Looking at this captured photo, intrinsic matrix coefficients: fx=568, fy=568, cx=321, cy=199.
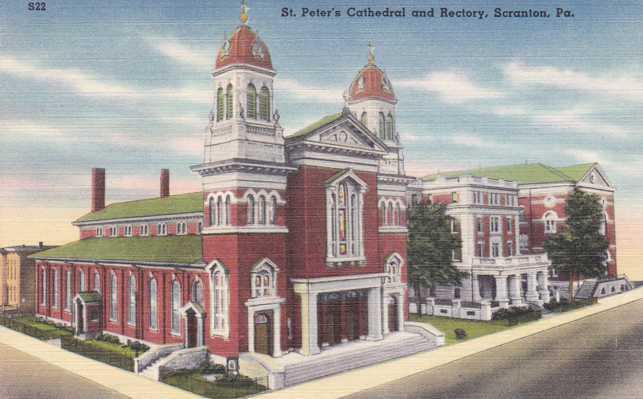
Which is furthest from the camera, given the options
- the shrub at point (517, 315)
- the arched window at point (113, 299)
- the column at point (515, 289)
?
the column at point (515, 289)

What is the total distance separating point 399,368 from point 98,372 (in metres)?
13.5

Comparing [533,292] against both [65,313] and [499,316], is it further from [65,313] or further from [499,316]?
[65,313]

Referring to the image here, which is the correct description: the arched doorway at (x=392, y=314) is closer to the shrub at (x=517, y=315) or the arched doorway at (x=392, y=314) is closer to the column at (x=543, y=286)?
the shrub at (x=517, y=315)

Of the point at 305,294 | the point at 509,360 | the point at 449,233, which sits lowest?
the point at 509,360

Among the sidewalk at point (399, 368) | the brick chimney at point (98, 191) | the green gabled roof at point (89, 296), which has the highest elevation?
the brick chimney at point (98, 191)

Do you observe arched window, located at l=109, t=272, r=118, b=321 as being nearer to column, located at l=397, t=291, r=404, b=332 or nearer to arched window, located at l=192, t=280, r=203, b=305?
arched window, located at l=192, t=280, r=203, b=305

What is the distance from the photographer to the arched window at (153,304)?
29808 millimetres

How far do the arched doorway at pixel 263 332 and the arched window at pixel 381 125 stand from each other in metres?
14.3

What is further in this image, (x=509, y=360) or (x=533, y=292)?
(x=533, y=292)

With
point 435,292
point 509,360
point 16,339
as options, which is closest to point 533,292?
point 435,292

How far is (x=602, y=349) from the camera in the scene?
28.6 meters

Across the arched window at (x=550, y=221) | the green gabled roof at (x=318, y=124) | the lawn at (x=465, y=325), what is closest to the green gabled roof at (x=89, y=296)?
the green gabled roof at (x=318, y=124)

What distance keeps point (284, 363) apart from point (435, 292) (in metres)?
24.6

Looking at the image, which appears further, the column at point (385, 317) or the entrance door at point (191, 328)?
the column at point (385, 317)
